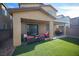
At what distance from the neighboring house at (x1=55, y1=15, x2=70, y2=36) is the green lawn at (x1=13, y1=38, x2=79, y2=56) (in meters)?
0.46

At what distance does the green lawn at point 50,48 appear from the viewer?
5.37 meters

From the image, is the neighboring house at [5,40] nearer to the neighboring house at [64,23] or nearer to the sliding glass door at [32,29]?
the sliding glass door at [32,29]

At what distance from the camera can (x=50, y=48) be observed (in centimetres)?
582

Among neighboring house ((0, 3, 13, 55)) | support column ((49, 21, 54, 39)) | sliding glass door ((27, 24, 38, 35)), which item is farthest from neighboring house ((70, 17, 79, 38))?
neighboring house ((0, 3, 13, 55))

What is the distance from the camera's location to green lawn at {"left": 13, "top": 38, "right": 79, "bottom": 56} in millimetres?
5371

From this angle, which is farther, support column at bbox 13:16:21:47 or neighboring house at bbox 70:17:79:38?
neighboring house at bbox 70:17:79:38

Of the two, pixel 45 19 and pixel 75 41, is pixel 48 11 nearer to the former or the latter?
pixel 45 19

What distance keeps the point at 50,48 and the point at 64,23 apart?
1650 mm

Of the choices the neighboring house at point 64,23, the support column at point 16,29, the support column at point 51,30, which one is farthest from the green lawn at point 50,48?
the support column at point 16,29

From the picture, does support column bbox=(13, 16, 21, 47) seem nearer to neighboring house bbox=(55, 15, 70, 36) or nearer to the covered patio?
the covered patio

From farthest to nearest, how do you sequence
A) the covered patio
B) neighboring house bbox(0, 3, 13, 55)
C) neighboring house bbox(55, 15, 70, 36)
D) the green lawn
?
neighboring house bbox(55, 15, 70, 36) < the covered patio < neighboring house bbox(0, 3, 13, 55) < the green lawn

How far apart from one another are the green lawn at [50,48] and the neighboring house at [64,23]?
46cm

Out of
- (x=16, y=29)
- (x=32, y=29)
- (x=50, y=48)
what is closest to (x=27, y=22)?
(x=32, y=29)

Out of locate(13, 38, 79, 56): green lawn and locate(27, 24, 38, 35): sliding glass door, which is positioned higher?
locate(27, 24, 38, 35): sliding glass door
